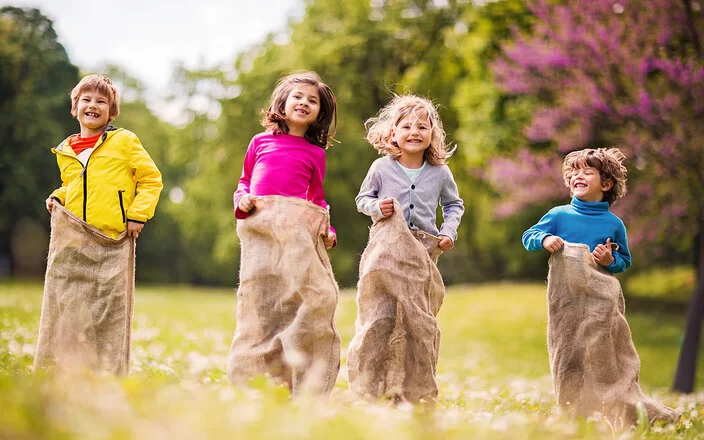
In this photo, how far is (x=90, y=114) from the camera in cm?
492

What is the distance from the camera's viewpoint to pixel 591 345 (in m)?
4.73

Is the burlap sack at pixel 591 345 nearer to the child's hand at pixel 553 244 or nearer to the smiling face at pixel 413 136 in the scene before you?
the child's hand at pixel 553 244

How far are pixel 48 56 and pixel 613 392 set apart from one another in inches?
401

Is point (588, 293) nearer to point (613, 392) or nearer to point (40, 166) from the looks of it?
point (613, 392)

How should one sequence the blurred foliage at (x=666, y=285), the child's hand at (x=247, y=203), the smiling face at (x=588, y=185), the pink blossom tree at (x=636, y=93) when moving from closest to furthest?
1. the child's hand at (x=247, y=203)
2. the smiling face at (x=588, y=185)
3. the pink blossom tree at (x=636, y=93)
4. the blurred foliage at (x=666, y=285)

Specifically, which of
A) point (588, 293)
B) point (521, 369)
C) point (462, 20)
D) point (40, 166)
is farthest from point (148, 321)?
point (462, 20)

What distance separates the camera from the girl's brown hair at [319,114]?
4.83 metres

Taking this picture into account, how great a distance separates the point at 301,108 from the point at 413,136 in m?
0.82

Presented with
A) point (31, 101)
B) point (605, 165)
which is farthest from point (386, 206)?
point (31, 101)

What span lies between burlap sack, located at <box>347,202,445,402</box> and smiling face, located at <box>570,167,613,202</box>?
1.28 m

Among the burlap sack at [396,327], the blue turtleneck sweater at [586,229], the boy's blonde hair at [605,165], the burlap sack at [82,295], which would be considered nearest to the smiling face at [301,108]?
the burlap sack at [396,327]

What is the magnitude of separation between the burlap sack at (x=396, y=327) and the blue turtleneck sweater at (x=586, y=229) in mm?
881

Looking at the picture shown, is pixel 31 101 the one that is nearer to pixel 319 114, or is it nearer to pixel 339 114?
pixel 319 114

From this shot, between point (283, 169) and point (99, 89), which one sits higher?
point (99, 89)
